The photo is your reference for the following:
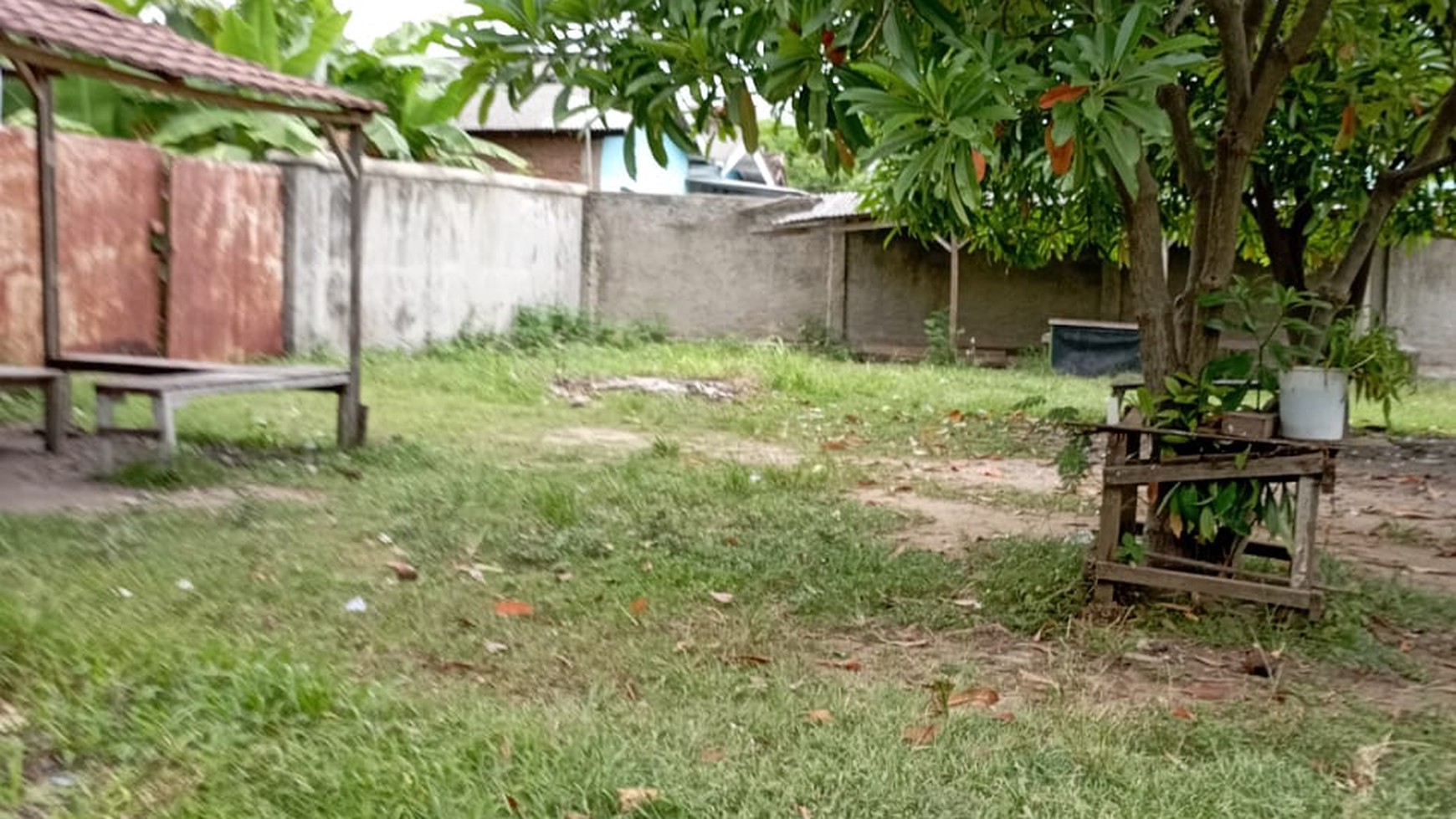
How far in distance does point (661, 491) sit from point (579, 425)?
3.21 m

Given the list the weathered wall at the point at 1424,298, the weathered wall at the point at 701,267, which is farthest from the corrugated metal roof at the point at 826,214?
the weathered wall at the point at 1424,298

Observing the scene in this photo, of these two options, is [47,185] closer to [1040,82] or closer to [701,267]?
[1040,82]

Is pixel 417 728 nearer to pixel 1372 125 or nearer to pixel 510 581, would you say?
pixel 510 581

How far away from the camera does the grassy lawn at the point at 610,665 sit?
122 inches

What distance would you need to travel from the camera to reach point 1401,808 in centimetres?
316

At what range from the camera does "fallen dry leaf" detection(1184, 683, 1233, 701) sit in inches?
161

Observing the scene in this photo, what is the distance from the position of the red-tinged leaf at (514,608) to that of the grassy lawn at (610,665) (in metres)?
0.02

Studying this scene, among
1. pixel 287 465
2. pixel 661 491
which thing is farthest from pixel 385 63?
pixel 661 491

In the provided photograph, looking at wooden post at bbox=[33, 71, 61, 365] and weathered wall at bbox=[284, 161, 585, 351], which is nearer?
wooden post at bbox=[33, 71, 61, 365]

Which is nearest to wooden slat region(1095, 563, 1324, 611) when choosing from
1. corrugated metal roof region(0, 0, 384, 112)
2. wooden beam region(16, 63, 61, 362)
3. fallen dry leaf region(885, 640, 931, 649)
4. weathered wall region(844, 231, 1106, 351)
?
fallen dry leaf region(885, 640, 931, 649)

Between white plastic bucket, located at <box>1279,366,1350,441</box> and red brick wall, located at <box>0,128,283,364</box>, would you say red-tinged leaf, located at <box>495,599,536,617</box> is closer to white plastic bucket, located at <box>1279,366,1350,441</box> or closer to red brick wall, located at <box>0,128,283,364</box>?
white plastic bucket, located at <box>1279,366,1350,441</box>

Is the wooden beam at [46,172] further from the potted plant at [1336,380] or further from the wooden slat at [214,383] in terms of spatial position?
the potted plant at [1336,380]

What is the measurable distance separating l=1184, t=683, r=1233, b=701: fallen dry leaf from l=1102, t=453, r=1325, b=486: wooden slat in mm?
846

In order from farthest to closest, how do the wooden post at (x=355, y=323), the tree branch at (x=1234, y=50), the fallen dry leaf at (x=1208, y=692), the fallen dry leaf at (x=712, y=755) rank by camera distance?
the wooden post at (x=355, y=323) < the tree branch at (x=1234, y=50) < the fallen dry leaf at (x=1208, y=692) < the fallen dry leaf at (x=712, y=755)
